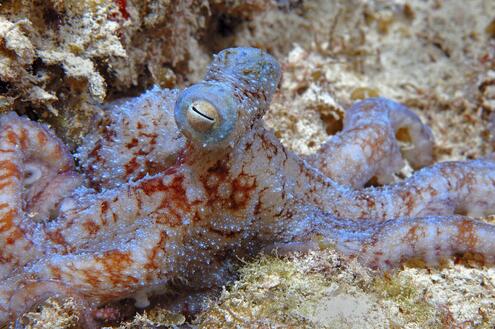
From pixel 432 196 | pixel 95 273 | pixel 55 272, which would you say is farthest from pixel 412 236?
pixel 55 272

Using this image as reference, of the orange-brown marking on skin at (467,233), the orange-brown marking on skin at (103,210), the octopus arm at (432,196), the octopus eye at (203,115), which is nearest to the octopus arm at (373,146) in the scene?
the octopus arm at (432,196)

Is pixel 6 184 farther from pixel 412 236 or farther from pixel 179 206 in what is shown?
pixel 412 236

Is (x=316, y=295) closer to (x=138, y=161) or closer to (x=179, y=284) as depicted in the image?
(x=179, y=284)

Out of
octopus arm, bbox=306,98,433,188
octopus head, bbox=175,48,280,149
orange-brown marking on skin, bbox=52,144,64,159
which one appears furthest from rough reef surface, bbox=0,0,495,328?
octopus head, bbox=175,48,280,149

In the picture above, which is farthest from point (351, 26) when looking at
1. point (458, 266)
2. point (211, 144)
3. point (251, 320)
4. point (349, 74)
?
point (251, 320)

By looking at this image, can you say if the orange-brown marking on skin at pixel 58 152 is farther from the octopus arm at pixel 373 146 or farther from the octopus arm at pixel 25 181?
the octopus arm at pixel 373 146

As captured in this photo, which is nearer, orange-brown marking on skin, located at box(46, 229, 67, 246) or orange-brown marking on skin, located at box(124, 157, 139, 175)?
orange-brown marking on skin, located at box(46, 229, 67, 246)

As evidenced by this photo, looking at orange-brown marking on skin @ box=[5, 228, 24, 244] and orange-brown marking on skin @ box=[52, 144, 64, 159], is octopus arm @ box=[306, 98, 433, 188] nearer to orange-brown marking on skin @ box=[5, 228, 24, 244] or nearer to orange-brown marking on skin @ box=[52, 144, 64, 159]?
orange-brown marking on skin @ box=[52, 144, 64, 159]
